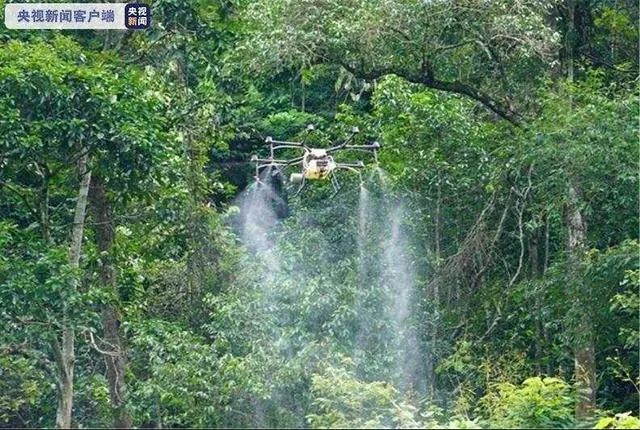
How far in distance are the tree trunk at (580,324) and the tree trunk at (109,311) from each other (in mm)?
3570

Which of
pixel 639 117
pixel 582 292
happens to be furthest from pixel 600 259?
pixel 639 117

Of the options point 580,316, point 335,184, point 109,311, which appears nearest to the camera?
point 580,316

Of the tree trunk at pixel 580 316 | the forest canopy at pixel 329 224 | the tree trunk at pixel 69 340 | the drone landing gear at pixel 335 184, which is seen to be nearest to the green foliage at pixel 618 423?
the forest canopy at pixel 329 224

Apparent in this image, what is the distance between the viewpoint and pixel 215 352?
1173 cm

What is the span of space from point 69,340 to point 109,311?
3.05ft

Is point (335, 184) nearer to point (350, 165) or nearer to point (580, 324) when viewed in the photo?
point (350, 165)

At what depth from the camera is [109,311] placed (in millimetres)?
12078

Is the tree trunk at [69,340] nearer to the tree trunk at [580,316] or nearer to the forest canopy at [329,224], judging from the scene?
the forest canopy at [329,224]

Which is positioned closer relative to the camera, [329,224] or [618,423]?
[618,423]

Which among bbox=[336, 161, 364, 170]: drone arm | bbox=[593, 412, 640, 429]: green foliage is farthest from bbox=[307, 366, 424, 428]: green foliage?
bbox=[336, 161, 364, 170]: drone arm

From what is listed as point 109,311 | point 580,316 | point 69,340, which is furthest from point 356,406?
point 109,311

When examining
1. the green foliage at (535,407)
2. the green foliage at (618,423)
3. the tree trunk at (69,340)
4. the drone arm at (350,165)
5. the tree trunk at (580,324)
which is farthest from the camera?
the drone arm at (350,165)

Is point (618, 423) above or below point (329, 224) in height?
below

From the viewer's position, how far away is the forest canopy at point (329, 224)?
1082cm
